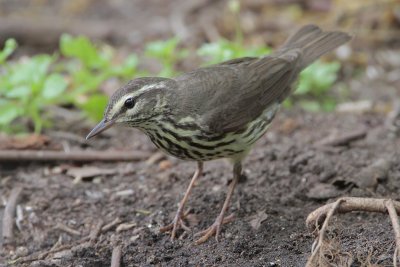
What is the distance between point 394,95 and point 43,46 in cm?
462

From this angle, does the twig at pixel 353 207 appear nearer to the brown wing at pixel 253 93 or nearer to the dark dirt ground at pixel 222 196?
the dark dirt ground at pixel 222 196

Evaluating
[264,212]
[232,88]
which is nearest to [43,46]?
[232,88]

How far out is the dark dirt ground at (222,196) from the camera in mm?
4523

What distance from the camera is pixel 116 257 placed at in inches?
180

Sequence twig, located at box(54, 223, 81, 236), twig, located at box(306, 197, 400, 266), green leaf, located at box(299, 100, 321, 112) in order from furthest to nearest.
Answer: green leaf, located at box(299, 100, 321, 112) < twig, located at box(54, 223, 81, 236) < twig, located at box(306, 197, 400, 266)

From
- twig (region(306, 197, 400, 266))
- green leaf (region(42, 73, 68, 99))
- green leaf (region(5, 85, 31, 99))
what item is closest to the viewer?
twig (region(306, 197, 400, 266))

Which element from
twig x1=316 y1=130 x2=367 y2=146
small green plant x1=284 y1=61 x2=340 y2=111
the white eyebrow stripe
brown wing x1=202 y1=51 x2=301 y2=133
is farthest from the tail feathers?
the white eyebrow stripe

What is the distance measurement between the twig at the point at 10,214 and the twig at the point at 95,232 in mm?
614

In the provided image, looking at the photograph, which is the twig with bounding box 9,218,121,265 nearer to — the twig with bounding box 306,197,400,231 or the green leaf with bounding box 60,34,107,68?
the twig with bounding box 306,197,400,231

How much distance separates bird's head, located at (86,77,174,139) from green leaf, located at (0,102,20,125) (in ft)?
6.09

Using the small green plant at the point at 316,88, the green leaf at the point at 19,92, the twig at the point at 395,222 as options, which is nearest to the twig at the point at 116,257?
the twig at the point at 395,222

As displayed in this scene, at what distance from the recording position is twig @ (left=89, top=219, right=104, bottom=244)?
16.5ft

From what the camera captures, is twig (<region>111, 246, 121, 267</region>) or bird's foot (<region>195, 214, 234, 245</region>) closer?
twig (<region>111, 246, 121, 267</region>)

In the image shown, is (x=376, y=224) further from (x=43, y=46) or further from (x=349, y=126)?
(x=43, y=46)
